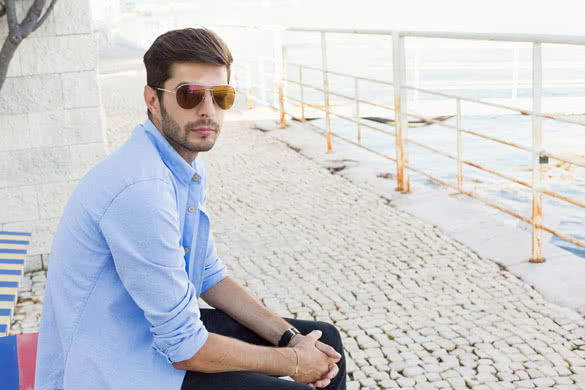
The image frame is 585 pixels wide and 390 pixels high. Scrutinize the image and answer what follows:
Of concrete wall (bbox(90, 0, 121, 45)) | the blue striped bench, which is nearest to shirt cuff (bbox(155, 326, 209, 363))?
the blue striped bench

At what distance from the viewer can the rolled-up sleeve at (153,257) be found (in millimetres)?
1669

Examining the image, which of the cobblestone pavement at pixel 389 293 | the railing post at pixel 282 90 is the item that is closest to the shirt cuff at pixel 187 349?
the cobblestone pavement at pixel 389 293

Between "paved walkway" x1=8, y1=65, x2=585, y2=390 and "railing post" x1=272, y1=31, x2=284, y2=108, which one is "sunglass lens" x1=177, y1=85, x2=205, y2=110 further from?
"railing post" x1=272, y1=31, x2=284, y2=108

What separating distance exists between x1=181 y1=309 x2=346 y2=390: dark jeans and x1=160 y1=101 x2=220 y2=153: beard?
1.85 ft

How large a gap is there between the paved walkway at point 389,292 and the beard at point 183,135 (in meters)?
1.48

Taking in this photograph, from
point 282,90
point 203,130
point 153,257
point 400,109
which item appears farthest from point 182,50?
point 282,90

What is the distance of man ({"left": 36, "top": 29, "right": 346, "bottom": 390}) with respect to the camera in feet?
5.53

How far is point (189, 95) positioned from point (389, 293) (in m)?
2.31

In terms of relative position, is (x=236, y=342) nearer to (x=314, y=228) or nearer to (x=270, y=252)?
(x=270, y=252)

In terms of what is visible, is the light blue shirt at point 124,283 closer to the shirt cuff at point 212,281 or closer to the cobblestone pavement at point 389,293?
the shirt cuff at point 212,281

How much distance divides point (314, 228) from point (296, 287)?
1.08 metres

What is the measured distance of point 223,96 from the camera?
1960mm

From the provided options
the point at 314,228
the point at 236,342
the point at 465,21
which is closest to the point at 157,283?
the point at 236,342

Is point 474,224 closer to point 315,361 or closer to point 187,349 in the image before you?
point 315,361
